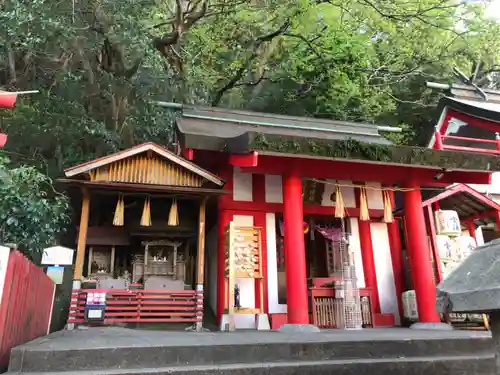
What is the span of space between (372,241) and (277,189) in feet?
9.53

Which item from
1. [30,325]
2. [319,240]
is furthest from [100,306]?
[319,240]

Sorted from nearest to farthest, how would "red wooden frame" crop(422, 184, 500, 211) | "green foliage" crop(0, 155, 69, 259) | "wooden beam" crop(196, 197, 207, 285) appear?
"green foliage" crop(0, 155, 69, 259) < "wooden beam" crop(196, 197, 207, 285) < "red wooden frame" crop(422, 184, 500, 211)

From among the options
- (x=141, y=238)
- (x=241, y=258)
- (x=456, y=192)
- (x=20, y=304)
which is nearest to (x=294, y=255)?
(x=241, y=258)

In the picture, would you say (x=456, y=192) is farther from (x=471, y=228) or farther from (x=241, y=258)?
(x=241, y=258)

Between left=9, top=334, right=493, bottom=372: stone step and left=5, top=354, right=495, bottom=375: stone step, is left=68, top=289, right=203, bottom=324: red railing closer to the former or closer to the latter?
left=9, top=334, right=493, bottom=372: stone step

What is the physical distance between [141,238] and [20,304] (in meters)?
5.21

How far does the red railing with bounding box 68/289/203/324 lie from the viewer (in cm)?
820

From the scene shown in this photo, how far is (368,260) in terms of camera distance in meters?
10.3

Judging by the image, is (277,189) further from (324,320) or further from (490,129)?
(490,129)

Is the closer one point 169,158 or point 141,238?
point 169,158

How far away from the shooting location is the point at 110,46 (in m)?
12.6

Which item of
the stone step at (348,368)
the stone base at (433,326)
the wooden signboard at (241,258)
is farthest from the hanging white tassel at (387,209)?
the stone step at (348,368)

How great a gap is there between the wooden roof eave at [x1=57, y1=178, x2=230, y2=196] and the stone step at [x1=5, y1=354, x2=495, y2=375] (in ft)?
14.2

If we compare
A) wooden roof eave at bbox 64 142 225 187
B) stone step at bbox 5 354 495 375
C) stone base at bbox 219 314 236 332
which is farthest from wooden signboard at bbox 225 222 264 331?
stone step at bbox 5 354 495 375
